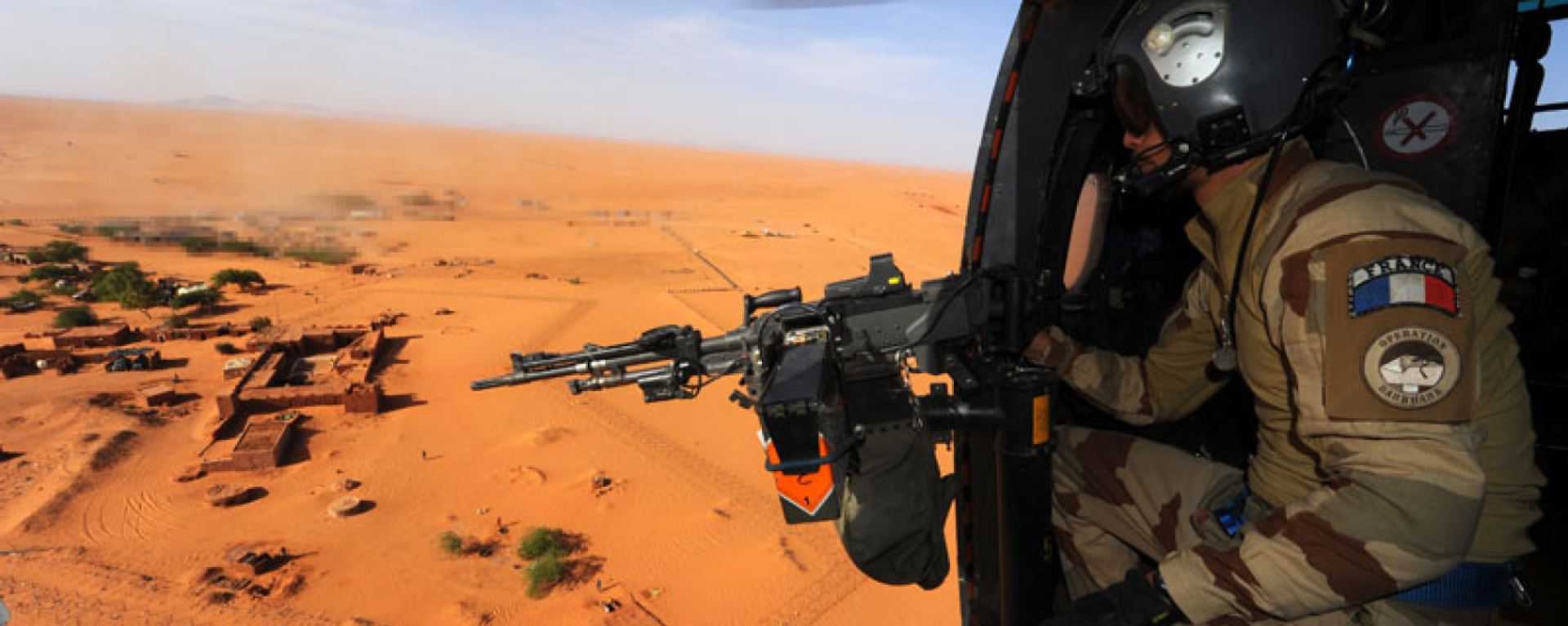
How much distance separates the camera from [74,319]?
1317 cm

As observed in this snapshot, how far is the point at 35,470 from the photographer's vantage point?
7.83m

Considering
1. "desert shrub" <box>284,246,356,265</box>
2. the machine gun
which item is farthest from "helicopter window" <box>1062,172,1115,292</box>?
"desert shrub" <box>284,246,356,265</box>

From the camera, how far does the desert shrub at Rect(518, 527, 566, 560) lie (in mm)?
6359

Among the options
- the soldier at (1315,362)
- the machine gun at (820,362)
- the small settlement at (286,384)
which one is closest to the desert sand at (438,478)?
the small settlement at (286,384)

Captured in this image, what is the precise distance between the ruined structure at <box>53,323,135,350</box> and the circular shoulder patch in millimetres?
16438

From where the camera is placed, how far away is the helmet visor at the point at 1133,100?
7.32 feet

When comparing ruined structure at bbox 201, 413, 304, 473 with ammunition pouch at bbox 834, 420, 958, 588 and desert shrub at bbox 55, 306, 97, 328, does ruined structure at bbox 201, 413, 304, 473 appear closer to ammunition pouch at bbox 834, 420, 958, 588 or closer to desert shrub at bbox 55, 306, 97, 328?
desert shrub at bbox 55, 306, 97, 328

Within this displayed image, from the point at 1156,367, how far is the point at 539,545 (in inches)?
216

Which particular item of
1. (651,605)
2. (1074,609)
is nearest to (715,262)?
(651,605)

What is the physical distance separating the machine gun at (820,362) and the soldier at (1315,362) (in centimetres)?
78

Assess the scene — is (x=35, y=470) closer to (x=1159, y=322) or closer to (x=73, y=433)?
(x=73, y=433)

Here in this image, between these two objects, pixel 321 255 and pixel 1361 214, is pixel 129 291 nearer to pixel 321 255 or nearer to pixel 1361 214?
pixel 321 255

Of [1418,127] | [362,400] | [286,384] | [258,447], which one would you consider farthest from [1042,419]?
[286,384]

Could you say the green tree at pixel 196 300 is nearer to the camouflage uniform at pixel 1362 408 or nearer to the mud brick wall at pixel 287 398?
the mud brick wall at pixel 287 398
